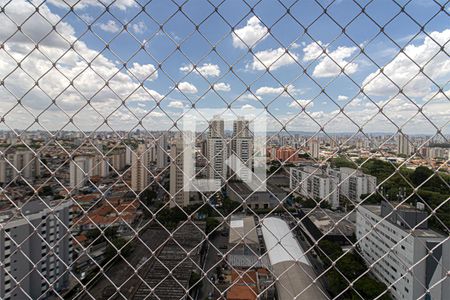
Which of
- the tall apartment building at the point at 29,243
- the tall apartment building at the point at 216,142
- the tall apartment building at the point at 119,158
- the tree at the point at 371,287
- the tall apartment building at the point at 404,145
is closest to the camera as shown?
the tall apartment building at the point at 404,145

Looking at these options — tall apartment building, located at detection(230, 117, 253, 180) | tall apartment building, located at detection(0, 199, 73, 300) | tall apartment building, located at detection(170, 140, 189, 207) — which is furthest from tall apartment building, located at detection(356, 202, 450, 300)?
tall apartment building, located at detection(0, 199, 73, 300)

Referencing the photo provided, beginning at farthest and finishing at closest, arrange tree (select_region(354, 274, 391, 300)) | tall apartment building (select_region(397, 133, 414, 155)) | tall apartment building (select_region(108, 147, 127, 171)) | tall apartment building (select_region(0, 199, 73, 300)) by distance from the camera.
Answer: tree (select_region(354, 274, 391, 300)) → tall apartment building (select_region(0, 199, 73, 300)) → tall apartment building (select_region(108, 147, 127, 171)) → tall apartment building (select_region(397, 133, 414, 155))

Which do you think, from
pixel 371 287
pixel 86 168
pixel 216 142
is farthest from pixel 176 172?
pixel 371 287

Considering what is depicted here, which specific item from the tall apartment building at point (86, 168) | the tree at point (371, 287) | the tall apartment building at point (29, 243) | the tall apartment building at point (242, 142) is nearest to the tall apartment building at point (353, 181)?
the tall apartment building at point (242, 142)

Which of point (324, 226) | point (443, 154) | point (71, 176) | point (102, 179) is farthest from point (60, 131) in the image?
point (324, 226)

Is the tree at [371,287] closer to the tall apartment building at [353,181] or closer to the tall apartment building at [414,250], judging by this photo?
the tall apartment building at [353,181]

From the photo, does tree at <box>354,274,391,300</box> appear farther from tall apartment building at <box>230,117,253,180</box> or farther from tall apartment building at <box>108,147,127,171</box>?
tall apartment building at <box>108,147,127,171</box>
